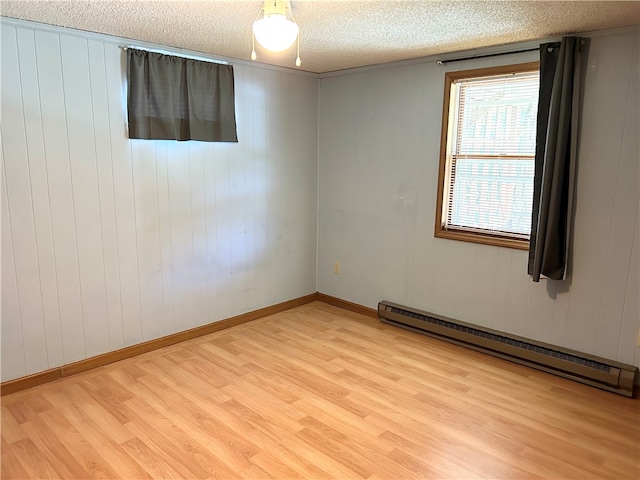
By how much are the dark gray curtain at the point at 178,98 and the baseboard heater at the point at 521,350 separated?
6.83 ft

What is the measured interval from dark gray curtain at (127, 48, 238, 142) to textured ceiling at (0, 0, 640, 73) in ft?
0.51

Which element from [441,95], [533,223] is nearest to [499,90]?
[441,95]

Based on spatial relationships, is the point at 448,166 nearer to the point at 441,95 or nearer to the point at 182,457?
the point at 441,95

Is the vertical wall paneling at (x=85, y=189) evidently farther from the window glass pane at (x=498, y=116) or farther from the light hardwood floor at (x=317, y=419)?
the window glass pane at (x=498, y=116)

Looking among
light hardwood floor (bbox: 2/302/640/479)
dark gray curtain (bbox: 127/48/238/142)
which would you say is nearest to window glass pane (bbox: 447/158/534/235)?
light hardwood floor (bbox: 2/302/640/479)

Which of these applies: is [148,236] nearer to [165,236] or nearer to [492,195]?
[165,236]

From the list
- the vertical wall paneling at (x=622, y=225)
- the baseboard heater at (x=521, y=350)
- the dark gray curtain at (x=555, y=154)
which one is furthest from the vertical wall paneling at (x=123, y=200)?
the vertical wall paneling at (x=622, y=225)

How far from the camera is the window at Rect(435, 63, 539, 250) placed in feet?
10.8

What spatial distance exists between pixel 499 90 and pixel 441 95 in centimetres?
44

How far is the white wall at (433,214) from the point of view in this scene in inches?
113

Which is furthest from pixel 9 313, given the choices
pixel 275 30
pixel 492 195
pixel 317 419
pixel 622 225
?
pixel 622 225

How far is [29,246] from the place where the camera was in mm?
2885

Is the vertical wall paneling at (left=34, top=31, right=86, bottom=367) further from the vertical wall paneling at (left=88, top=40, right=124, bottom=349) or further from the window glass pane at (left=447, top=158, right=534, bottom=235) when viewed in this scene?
the window glass pane at (left=447, top=158, right=534, bottom=235)

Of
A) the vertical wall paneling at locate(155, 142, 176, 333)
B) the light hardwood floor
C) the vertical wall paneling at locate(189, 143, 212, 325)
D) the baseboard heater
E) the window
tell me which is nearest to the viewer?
the light hardwood floor
